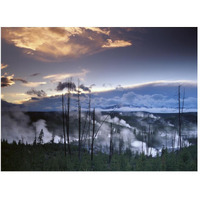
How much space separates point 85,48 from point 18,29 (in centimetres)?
152

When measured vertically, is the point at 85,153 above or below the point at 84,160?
above

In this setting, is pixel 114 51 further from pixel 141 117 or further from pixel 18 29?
pixel 18 29

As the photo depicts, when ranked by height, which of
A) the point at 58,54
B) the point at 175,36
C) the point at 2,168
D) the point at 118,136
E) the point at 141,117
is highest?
the point at 175,36

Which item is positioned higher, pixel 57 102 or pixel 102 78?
pixel 102 78

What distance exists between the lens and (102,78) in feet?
17.6

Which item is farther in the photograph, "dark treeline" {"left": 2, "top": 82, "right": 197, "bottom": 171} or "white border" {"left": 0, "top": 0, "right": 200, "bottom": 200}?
"dark treeline" {"left": 2, "top": 82, "right": 197, "bottom": 171}
